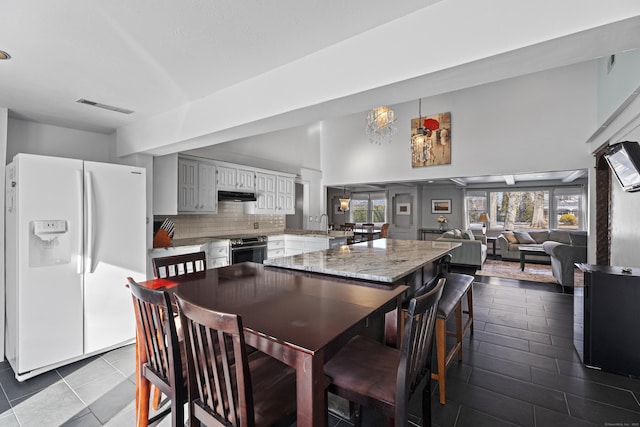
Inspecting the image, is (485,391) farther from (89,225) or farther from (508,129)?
(508,129)

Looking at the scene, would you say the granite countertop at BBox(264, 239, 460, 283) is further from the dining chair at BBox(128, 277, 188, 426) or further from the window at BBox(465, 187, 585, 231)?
the window at BBox(465, 187, 585, 231)

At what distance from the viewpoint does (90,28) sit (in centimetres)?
164

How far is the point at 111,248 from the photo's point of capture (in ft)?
9.29

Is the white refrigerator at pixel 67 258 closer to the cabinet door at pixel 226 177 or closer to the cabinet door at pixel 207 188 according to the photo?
the cabinet door at pixel 207 188

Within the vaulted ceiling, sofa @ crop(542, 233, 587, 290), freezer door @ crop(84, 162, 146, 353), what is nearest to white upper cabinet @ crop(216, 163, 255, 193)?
freezer door @ crop(84, 162, 146, 353)

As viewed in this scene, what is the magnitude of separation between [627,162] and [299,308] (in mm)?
2602

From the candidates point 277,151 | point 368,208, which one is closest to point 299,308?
point 277,151

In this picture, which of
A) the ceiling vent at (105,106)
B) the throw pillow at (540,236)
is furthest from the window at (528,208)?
the ceiling vent at (105,106)

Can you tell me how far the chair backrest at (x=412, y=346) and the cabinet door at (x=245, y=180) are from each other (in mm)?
4239

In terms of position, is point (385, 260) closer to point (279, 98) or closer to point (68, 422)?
point (279, 98)

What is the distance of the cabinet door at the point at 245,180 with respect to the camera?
5034 millimetres

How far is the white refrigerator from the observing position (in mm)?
2395

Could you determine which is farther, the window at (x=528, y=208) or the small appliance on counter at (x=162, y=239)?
the window at (x=528, y=208)

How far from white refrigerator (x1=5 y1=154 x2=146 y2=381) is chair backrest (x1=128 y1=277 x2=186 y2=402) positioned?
1580 mm
